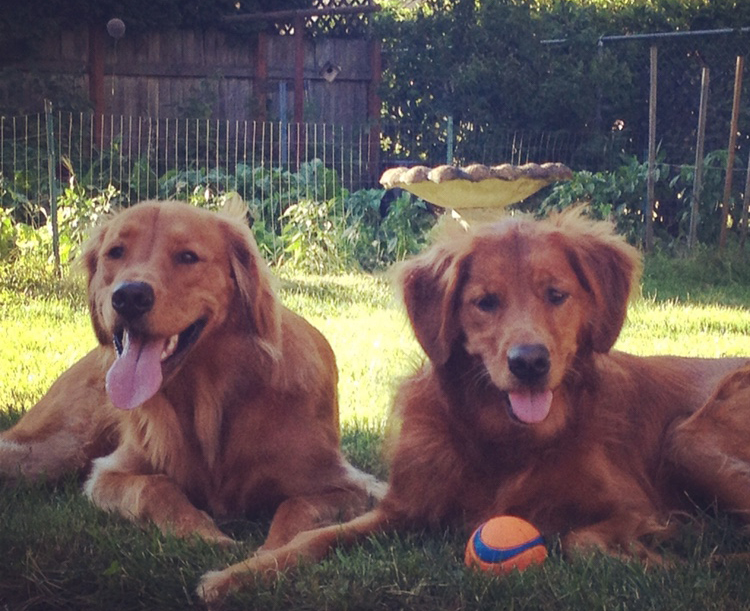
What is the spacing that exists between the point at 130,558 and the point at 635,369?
6.41 feet

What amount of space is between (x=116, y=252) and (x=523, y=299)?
4.78 feet

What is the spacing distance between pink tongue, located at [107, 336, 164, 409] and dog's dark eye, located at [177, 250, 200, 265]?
0.96ft

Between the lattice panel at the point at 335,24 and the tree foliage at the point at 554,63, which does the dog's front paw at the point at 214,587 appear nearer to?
the tree foliage at the point at 554,63

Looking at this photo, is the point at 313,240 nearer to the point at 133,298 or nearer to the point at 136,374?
the point at 136,374

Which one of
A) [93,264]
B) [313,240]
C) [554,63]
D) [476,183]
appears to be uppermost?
[554,63]

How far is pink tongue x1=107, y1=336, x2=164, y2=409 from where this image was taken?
3.75 meters

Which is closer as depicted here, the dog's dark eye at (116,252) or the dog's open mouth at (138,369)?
the dog's open mouth at (138,369)

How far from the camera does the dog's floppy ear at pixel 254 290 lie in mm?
3986

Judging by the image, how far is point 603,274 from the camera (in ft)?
12.0

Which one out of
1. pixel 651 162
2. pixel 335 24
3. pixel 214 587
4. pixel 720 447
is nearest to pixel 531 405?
pixel 720 447

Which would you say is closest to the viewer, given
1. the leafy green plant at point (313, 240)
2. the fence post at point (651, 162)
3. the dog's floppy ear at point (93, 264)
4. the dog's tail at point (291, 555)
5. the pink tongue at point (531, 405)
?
the dog's tail at point (291, 555)

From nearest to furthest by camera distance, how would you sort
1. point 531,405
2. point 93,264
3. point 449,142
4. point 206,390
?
point 531,405 → point 206,390 → point 93,264 → point 449,142

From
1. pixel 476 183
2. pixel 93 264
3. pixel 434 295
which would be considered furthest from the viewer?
pixel 476 183

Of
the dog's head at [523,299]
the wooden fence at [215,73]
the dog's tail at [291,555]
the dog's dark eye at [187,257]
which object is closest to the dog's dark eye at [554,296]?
the dog's head at [523,299]
